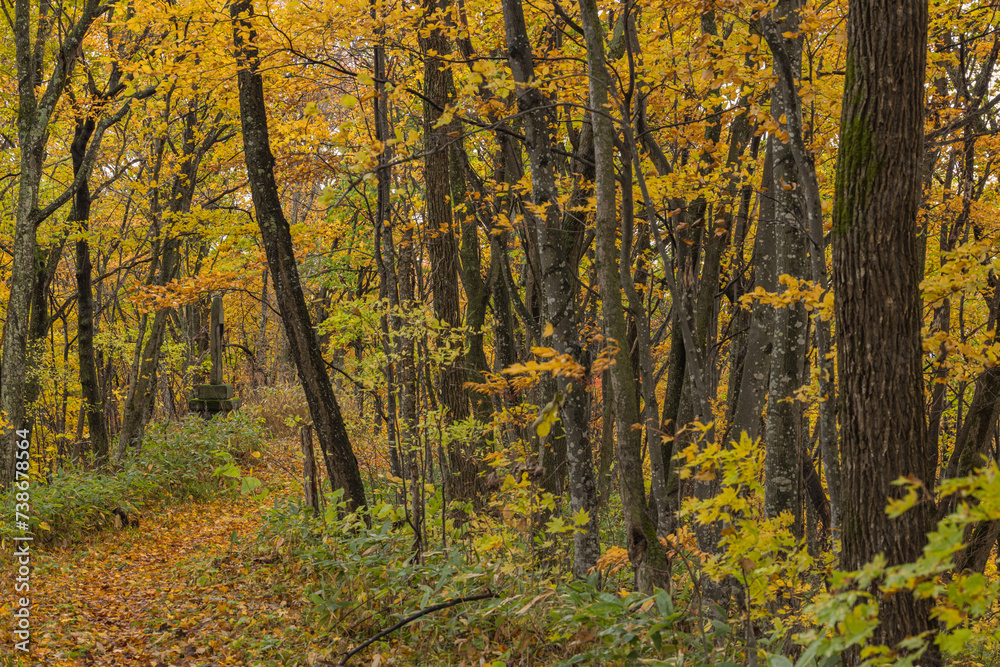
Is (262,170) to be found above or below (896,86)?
above

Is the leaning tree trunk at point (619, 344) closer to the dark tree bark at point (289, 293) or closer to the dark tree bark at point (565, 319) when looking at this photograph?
the dark tree bark at point (565, 319)

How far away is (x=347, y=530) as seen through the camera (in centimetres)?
606

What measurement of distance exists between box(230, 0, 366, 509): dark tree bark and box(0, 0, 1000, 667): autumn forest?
1.2 inches

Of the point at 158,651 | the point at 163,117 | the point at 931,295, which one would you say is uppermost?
the point at 163,117

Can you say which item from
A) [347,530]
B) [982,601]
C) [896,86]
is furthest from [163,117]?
[982,601]

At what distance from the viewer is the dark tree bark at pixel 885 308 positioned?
2773 mm

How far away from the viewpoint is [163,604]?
238 inches

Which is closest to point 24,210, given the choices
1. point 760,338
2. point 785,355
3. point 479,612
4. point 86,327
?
point 86,327

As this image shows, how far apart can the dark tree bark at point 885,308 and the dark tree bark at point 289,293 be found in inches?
191

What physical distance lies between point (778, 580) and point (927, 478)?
0.97 meters

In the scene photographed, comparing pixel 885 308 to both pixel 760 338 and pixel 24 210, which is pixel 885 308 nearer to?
pixel 760 338

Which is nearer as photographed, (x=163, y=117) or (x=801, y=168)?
(x=801, y=168)

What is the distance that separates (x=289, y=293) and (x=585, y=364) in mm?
2931

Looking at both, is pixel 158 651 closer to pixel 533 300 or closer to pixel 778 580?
pixel 778 580
